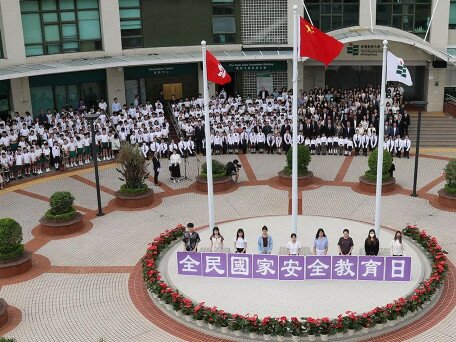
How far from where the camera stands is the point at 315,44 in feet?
55.1

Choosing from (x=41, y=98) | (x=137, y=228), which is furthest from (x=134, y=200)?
(x=41, y=98)

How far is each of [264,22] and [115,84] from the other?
9860mm

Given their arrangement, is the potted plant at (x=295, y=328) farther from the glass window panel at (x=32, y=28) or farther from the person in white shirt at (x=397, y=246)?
the glass window panel at (x=32, y=28)

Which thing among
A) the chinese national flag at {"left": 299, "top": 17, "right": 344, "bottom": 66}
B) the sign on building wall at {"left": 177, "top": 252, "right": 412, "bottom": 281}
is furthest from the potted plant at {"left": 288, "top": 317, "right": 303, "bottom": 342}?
the chinese national flag at {"left": 299, "top": 17, "right": 344, "bottom": 66}

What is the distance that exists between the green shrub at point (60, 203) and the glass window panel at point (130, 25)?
54.1ft

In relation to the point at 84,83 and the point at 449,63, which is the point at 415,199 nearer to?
the point at 449,63

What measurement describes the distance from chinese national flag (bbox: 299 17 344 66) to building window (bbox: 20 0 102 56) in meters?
21.2

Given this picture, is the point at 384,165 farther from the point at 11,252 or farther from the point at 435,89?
the point at 435,89

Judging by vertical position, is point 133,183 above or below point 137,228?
above

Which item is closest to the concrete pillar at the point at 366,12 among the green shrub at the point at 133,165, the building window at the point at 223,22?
the building window at the point at 223,22

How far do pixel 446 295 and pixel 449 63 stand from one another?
23512mm

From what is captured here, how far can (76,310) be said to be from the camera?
16547 millimetres

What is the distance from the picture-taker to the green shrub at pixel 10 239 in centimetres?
1823

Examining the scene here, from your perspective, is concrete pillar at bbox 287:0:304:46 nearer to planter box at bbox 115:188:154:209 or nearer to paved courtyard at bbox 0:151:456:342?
paved courtyard at bbox 0:151:456:342
